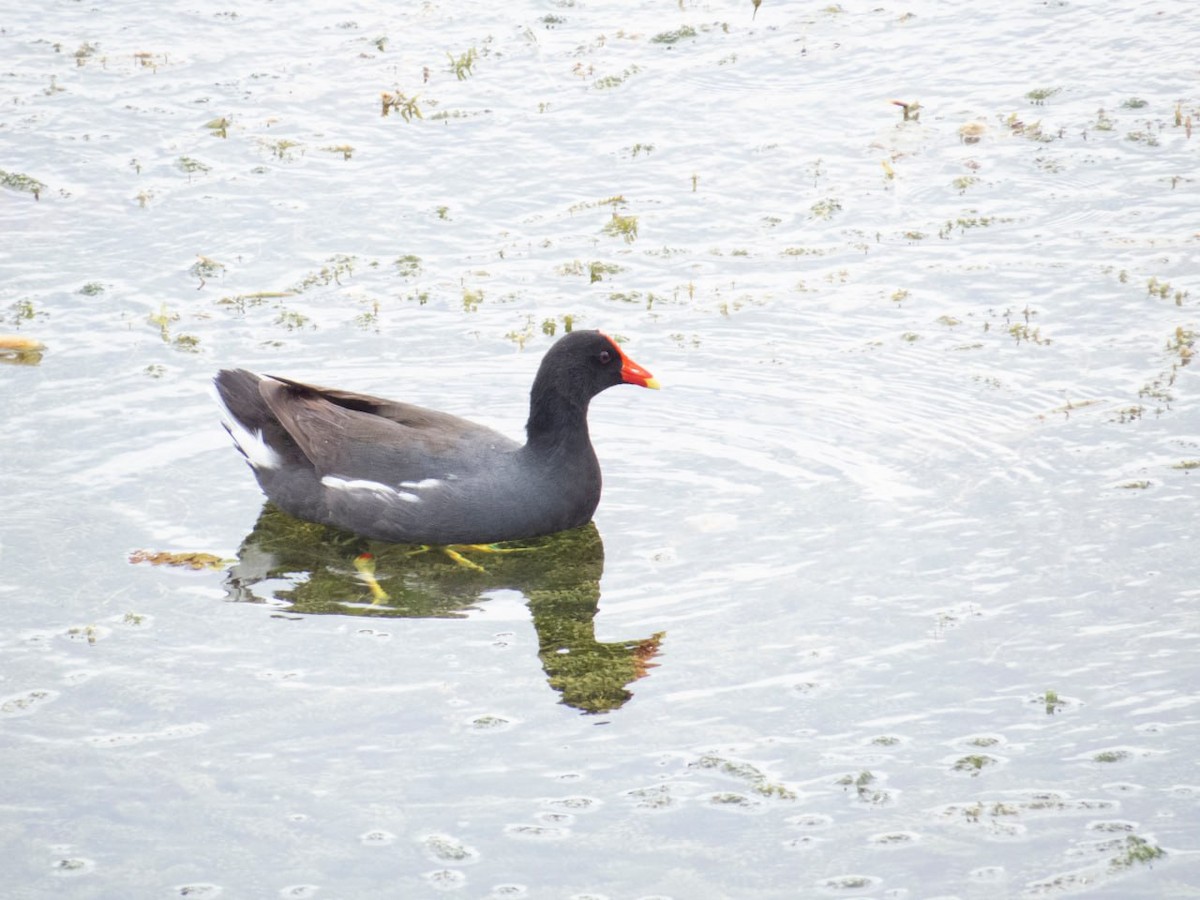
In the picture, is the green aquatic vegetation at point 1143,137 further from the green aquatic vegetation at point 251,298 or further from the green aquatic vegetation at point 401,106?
the green aquatic vegetation at point 251,298

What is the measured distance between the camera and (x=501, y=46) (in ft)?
45.8

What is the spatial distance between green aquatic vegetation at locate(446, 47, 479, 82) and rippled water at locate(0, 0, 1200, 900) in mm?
110

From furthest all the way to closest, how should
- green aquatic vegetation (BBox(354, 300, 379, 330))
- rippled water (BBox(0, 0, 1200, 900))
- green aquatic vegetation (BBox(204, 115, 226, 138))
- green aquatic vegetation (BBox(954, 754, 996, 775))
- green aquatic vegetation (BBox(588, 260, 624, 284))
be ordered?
1. green aquatic vegetation (BBox(204, 115, 226, 138))
2. green aquatic vegetation (BBox(588, 260, 624, 284))
3. green aquatic vegetation (BBox(354, 300, 379, 330))
4. green aquatic vegetation (BBox(954, 754, 996, 775))
5. rippled water (BBox(0, 0, 1200, 900))

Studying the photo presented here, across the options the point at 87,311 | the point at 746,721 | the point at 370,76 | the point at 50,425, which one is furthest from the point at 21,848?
the point at 370,76

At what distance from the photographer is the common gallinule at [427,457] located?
8516 millimetres

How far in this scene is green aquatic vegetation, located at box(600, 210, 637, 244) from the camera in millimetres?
11211

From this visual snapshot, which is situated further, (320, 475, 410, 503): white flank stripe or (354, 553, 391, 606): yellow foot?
(320, 475, 410, 503): white flank stripe

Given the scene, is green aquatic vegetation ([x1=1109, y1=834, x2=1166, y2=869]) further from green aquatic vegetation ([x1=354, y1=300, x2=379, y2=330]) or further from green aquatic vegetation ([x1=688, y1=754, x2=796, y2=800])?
green aquatic vegetation ([x1=354, y1=300, x2=379, y2=330])

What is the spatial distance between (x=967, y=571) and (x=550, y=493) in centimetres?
205

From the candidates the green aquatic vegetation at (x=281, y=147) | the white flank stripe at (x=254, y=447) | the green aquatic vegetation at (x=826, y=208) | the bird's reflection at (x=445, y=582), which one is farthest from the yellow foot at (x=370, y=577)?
the green aquatic vegetation at (x=281, y=147)

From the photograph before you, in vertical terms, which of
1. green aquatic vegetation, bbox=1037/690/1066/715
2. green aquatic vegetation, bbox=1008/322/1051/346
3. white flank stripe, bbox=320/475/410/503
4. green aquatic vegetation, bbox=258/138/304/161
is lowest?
Answer: green aquatic vegetation, bbox=1037/690/1066/715

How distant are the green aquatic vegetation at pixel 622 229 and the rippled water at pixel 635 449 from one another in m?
0.02

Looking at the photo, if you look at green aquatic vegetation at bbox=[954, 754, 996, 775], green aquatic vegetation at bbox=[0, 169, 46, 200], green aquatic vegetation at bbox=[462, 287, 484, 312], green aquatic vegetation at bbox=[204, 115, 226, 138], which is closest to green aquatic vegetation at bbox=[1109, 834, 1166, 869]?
green aquatic vegetation at bbox=[954, 754, 996, 775]

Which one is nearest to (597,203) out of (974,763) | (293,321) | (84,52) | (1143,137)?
(293,321)
